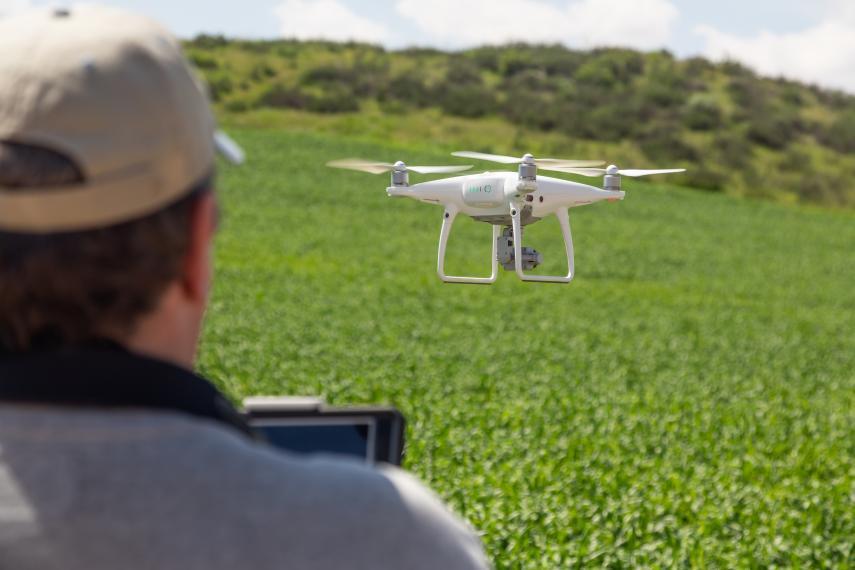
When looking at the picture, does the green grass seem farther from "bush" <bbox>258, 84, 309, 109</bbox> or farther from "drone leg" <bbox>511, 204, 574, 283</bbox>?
"drone leg" <bbox>511, 204, 574, 283</bbox>

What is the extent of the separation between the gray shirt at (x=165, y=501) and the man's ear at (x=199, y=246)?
19 centimetres

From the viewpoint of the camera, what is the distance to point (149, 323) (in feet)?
3.91

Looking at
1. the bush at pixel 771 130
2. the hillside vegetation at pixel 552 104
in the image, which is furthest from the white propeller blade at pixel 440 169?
the bush at pixel 771 130

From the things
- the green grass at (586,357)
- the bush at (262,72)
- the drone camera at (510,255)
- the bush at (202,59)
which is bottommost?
the green grass at (586,357)

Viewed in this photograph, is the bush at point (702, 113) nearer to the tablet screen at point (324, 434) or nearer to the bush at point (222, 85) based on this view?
the bush at point (222, 85)

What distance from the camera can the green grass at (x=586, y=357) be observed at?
10.3 meters

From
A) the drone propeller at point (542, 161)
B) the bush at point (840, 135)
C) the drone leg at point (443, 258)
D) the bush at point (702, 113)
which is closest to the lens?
the drone leg at point (443, 258)

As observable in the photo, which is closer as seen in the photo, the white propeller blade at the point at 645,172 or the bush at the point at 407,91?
the white propeller blade at the point at 645,172

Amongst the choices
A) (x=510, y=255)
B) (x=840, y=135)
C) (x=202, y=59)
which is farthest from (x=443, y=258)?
(x=202, y=59)

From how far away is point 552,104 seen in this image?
2.59 meters

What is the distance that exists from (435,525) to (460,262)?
12.1m

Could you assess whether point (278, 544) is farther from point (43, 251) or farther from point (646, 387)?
point (646, 387)

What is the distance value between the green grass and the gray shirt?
182cm

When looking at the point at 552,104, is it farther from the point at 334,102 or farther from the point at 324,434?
the point at 324,434
